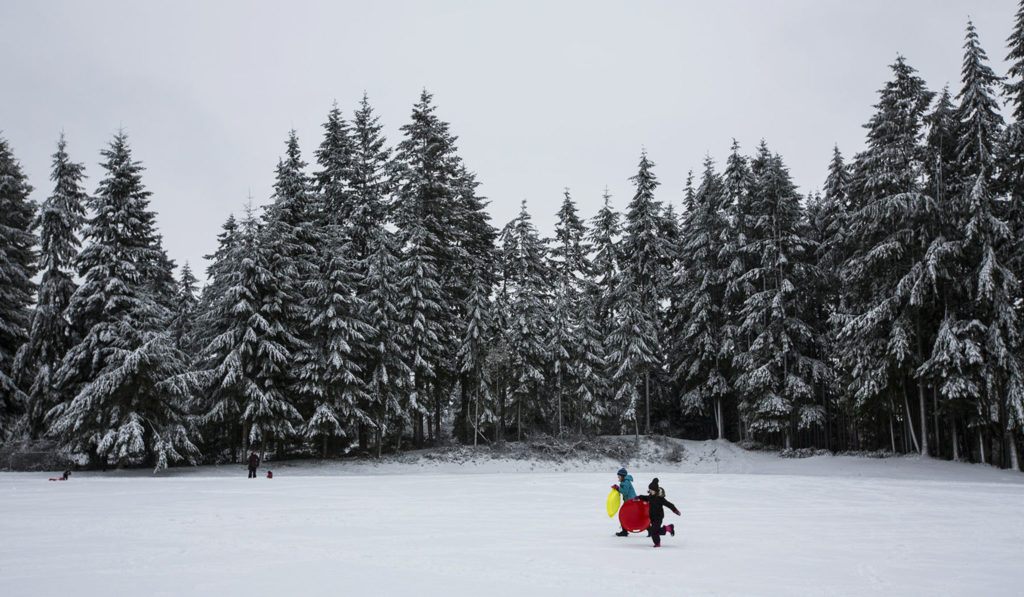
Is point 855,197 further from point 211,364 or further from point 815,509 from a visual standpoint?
point 211,364

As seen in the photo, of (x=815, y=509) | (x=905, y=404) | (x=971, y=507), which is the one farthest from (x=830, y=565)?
(x=905, y=404)

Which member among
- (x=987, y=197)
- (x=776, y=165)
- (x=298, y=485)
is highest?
(x=776, y=165)

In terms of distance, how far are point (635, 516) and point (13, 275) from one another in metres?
34.7

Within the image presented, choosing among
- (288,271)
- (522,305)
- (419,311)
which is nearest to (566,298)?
(522,305)

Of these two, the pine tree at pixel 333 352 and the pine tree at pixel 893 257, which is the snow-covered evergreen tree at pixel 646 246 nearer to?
the pine tree at pixel 893 257

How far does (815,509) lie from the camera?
17.3m

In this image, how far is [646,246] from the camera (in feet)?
151

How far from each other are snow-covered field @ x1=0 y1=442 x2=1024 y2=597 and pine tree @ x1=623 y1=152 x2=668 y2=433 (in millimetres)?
23319

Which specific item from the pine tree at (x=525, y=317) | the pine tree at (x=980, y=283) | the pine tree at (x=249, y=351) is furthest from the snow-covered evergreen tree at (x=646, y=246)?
the pine tree at (x=249, y=351)

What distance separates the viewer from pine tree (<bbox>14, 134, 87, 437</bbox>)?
30562 mm

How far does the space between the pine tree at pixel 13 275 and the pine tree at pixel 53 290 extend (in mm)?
1168

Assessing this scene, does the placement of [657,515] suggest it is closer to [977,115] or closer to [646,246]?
[977,115]

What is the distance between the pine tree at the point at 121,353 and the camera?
28.1m

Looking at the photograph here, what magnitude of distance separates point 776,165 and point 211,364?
112ft
